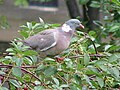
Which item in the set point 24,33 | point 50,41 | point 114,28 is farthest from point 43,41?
point 114,28

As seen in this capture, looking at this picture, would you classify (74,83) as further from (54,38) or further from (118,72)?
(54,38)

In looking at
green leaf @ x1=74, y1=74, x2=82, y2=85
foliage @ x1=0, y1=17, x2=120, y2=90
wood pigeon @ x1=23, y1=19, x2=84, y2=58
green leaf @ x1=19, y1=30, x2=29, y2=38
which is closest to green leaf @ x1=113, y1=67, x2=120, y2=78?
foliage @ x1=0, y1=17, x2=120, y2=90

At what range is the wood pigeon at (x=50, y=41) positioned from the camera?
8.79 ft

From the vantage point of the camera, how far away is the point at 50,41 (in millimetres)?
2750

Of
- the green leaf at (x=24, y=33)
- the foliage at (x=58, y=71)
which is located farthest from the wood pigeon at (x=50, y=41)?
the foliage at (x=58, y=71)

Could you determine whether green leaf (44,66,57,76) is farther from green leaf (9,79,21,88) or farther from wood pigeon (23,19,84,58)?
wood pigeon (23,19,84,58)

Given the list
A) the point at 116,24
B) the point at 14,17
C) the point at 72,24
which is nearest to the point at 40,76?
the point at 72,24

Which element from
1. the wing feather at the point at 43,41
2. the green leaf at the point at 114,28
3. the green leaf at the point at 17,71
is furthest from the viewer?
the green leaf at the point at 114,28

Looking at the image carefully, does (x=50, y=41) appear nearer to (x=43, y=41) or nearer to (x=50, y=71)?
(x=43, y=41)

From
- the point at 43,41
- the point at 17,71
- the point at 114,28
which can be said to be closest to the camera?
the point at 17,71

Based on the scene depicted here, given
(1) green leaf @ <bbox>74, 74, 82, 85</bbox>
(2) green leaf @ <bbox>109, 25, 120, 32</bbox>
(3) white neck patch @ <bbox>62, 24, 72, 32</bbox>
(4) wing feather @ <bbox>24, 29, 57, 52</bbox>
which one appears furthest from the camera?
(2) green leaf @ <bbox>109, 25, 120, 32</bbox>

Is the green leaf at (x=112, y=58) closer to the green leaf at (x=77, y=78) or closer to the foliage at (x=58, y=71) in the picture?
the foliage at (x=58, y=71)

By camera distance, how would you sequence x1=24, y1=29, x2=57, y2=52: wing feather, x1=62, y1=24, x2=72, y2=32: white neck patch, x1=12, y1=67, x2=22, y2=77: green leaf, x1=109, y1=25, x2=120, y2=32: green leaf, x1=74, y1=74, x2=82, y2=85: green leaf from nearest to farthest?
x1=12, y1=67, x2=22, y2=77: green leaf, x1=74, y1=74, x2=82, y2=85: green leaf, x1=24, y1=29, x2=57, y2=52: wing feather, x1=62, y1=24, x2=72, y2=32: white neck patch, x1=109, y1=25, x2=120, y2=32: green leaf

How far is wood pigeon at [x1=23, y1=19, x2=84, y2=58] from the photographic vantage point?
2680 millimetres
